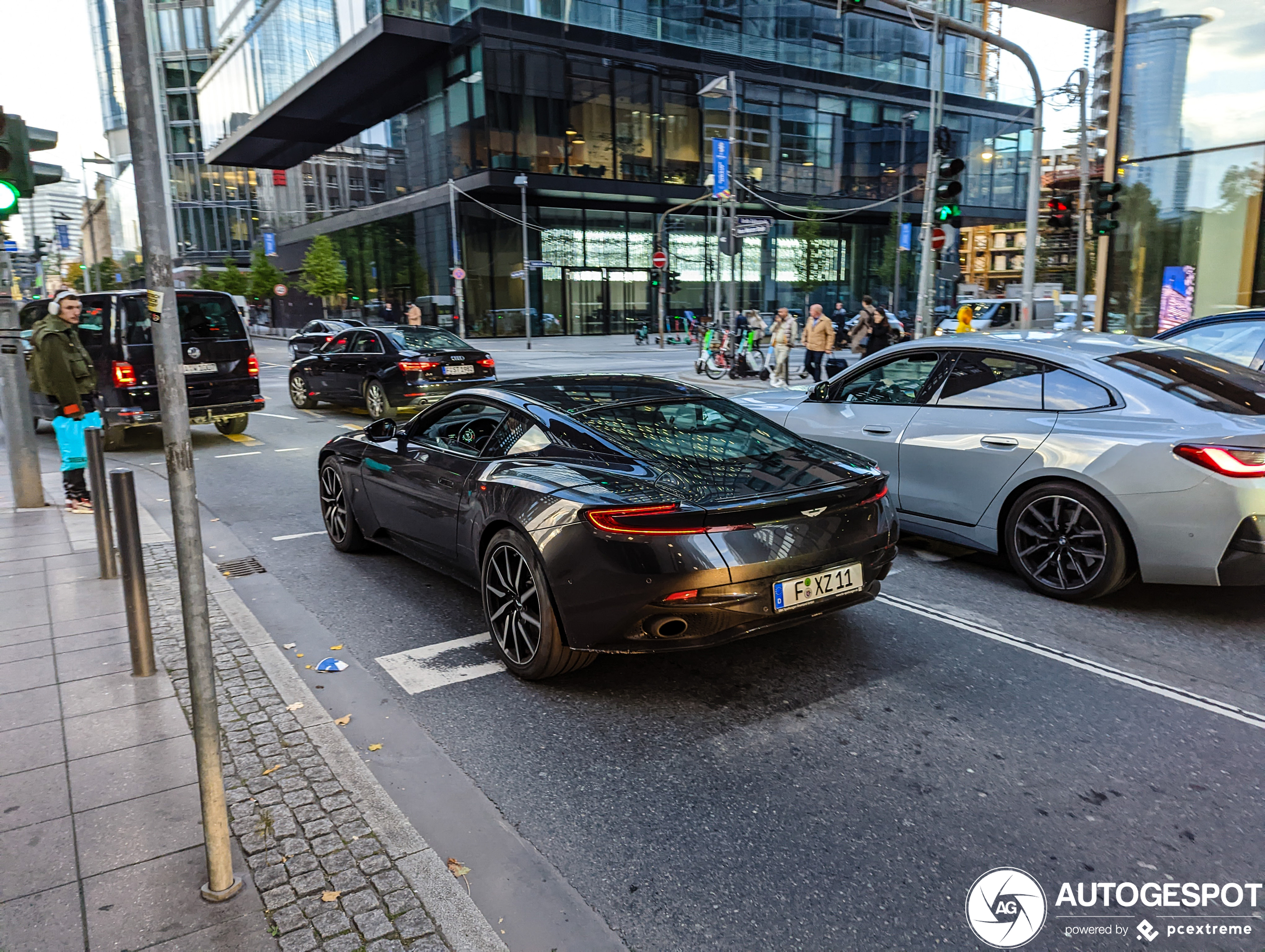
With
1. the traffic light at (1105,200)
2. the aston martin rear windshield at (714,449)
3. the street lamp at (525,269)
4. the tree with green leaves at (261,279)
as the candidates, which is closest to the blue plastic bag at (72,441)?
the aston martin rear windshield at (714,449)

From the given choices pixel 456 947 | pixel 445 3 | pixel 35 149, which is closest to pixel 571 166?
pixel 445 3

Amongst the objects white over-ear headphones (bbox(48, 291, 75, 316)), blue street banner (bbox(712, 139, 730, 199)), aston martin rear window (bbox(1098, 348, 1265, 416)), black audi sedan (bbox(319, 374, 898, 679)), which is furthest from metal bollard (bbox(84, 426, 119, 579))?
blue street banner (bbox(712, 139, 730, 199))

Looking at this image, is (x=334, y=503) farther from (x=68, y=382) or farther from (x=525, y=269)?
(x=525, y=269)

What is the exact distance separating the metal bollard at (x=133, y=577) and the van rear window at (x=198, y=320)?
27.4 ft

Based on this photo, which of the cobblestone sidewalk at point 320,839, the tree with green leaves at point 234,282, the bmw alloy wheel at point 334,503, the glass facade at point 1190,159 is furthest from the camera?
the tree with green leaves at point 234,282

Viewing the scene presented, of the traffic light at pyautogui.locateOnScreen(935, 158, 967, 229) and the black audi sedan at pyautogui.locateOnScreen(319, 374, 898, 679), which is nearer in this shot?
the black audi sedan at pyautogui.locateOnScreen(319, 374, 898, 679)

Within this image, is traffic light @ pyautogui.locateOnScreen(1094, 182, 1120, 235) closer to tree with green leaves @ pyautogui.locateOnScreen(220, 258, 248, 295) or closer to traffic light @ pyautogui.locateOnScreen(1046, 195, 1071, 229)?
traffic light @ pyautogui.locateOnScreen(1046, 195, 1071, 229)

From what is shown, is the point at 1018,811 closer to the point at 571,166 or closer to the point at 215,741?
the point at 215,741

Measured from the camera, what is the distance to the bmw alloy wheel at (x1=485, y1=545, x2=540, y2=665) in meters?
4.16

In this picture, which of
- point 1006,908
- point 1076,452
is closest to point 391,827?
point 1006,908

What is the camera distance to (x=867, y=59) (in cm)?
5166

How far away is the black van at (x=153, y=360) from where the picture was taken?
11.6 m

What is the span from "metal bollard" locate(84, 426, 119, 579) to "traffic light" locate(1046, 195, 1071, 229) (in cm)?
2034

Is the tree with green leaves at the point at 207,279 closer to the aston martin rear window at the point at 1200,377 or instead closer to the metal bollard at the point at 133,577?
the metal bollard at the point at 133,577
